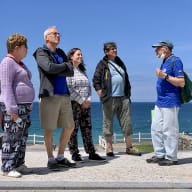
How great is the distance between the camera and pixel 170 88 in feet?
17.8

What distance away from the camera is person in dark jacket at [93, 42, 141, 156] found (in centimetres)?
626

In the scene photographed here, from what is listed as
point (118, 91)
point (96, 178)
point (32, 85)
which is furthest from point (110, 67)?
point (96, 178)

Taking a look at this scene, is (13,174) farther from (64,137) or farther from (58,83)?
(58,83)

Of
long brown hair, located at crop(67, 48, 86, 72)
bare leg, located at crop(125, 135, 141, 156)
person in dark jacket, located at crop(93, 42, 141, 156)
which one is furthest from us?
bare leg, located at crop(125, 135, 141, 156)

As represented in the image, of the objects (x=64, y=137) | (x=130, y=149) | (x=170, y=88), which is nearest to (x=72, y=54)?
(x=64, y=137)

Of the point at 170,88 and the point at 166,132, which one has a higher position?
the point at 170,88

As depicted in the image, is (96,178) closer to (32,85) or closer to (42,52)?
(32,85)

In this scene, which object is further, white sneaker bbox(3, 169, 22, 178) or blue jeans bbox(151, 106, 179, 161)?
blue jeans bbox(151, 106, 179, 161)

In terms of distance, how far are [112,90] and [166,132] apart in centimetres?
135

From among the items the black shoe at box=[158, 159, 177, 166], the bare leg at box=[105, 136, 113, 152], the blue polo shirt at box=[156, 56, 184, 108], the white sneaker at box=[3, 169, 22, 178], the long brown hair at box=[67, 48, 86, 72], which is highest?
→ the long brown hair at box=[67, 48, 86, 72]

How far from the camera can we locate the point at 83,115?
5.88 m

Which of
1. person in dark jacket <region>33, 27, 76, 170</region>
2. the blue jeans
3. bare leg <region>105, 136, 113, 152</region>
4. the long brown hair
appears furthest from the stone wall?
person in dark jacket <region>33, 27, 76, 170</region>

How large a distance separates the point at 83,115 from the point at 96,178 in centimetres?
158

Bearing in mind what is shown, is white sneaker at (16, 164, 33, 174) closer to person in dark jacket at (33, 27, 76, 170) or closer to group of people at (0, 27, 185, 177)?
group of people at (0, 27, 185, 177)
